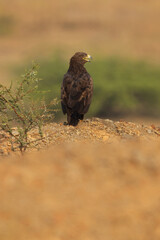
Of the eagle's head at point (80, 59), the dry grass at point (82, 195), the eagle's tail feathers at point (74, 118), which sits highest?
the eagle's head at point (80, 59)

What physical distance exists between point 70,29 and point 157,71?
954cm

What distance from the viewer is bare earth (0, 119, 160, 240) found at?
2994 millimetres

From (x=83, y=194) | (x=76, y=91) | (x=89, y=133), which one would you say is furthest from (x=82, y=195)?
(x=76, y=91)

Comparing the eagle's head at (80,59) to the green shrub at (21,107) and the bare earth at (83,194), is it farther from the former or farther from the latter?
the bare earth at (83,194)

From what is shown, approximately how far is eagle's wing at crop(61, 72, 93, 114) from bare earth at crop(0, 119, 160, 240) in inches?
157

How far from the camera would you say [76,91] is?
8.05 meters

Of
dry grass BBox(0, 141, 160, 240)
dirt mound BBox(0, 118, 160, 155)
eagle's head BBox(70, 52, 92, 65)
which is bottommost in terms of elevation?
dirt mound BBox(0, 118, 160, 155)

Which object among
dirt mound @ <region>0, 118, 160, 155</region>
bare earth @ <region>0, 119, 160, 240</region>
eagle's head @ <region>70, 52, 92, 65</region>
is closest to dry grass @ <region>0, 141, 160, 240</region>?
bare earth @ <region>0, 119, 160, 240</region>

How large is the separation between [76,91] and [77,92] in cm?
3

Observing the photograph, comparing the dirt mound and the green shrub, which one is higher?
the green shrub

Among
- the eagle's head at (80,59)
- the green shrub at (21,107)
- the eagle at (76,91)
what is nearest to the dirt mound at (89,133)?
the eagle at (76,91)

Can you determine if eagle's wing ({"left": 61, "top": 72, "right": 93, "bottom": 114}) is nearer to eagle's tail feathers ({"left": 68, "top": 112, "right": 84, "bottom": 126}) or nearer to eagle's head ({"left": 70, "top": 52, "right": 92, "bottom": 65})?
eagle's tail feathers ({"left": 68, "top": 112, "right": 84, "bottom": 126})

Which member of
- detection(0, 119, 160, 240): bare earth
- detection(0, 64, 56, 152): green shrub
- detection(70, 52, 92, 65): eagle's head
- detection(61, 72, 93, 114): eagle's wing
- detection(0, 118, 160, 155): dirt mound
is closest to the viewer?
detection(0, 119, 160, 240): bare earth

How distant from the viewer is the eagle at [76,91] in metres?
8.06
